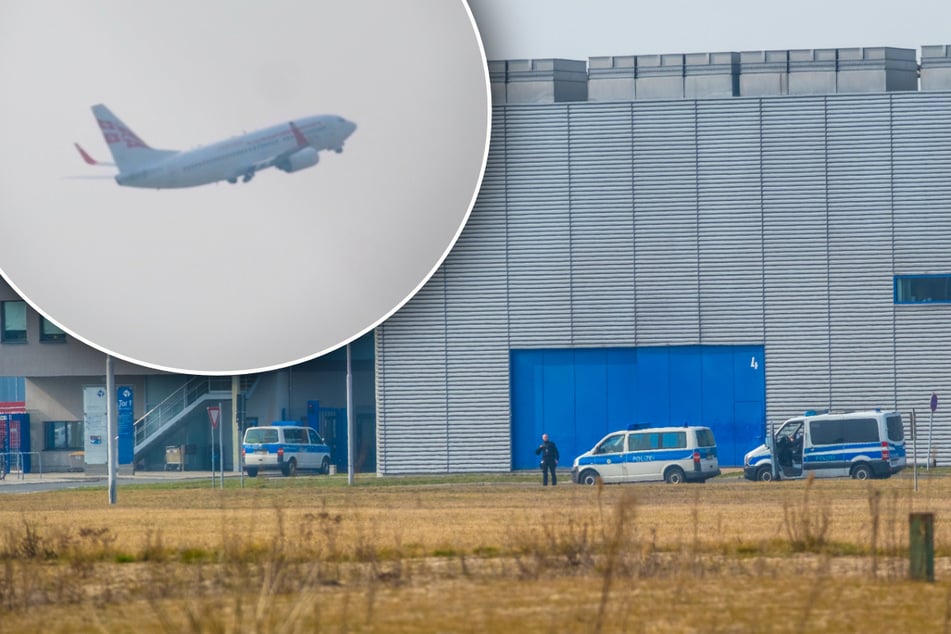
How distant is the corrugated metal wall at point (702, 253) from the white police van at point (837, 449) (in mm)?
12443

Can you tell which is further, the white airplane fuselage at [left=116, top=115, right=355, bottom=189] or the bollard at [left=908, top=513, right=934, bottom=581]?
the white airplane fuselage at [left=116, top=115, right=355, bottom=189]

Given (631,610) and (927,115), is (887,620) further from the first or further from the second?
(927,115)

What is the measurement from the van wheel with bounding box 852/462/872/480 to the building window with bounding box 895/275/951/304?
585 inches

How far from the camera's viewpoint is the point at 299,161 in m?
39.0

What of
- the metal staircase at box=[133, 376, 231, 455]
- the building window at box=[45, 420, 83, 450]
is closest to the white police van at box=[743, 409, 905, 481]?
the metal staircase at box=[133, 376, 231, 455]

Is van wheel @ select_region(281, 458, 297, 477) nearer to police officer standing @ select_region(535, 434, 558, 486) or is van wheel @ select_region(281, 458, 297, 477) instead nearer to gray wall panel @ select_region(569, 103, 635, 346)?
gray wall panel @ select_region(569, 103, 635, 346)

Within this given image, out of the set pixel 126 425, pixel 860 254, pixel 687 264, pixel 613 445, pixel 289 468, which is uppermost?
pixel 860 254

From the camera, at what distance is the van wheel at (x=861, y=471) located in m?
46.9

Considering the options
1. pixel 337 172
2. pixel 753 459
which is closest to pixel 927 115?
pixel 753 459

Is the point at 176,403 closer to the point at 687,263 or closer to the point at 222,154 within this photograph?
the point at 687,263

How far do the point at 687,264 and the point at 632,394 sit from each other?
201 inches

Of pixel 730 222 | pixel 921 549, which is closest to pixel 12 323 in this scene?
pixel 730 222

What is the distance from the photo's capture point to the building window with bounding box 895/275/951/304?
6009 cm

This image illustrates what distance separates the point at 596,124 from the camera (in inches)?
2391
